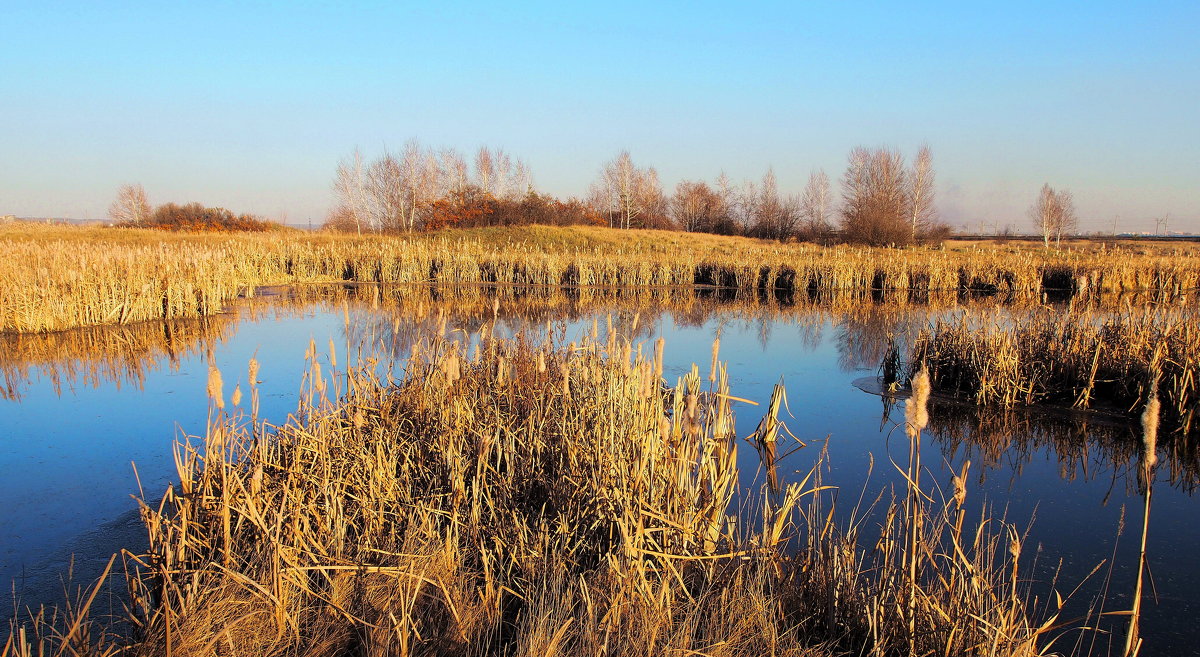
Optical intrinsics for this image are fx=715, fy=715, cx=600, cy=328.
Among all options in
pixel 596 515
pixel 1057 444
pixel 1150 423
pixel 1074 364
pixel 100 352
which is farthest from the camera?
pixel 100 352

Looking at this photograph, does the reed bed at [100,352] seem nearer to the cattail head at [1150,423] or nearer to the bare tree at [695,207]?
the cattail head at [1150,423]

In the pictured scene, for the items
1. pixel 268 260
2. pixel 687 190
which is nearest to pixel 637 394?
pixel 268 260

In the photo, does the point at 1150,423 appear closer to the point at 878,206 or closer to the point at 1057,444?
the point at 1057,444

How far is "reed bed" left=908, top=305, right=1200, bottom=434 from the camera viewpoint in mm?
5422

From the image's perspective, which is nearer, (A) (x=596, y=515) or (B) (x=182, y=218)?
(A) (x=596, y=515)

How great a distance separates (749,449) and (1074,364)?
3.36m

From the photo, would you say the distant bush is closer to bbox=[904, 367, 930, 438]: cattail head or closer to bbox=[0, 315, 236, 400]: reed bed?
bbox=[0, 315, 236, 400]: reed bed

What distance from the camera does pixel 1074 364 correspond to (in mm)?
6164

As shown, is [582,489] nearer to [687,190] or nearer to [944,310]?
[944,310]

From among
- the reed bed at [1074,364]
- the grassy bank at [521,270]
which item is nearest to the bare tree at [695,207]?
the grassy bank at [521,270]

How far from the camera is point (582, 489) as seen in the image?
283 cm

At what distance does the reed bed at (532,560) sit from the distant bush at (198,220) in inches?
1570

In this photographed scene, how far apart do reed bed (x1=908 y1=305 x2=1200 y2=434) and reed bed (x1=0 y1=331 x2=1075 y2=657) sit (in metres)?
2.86

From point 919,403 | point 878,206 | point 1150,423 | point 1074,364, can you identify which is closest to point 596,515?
point 919,403
